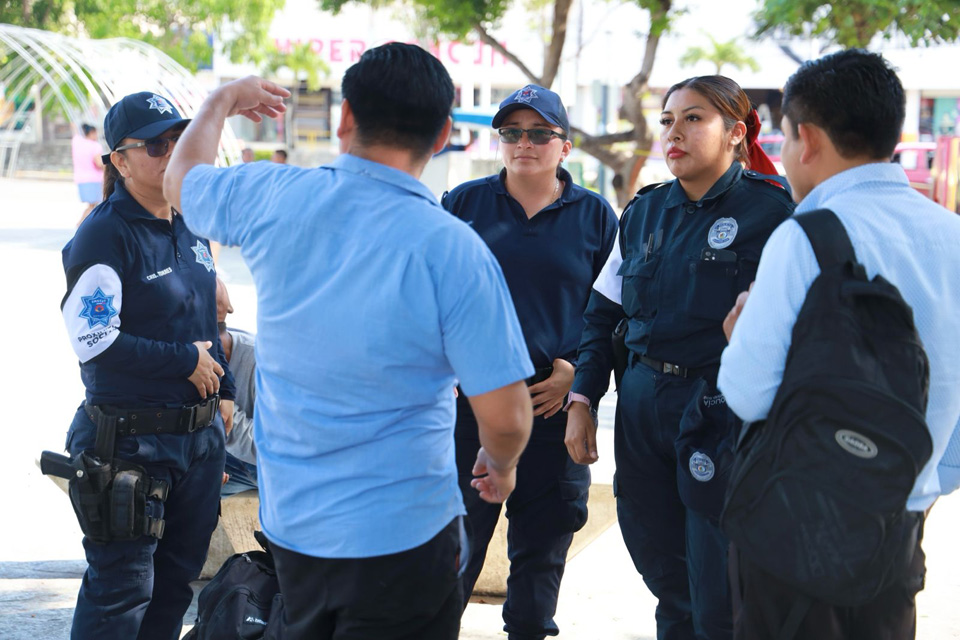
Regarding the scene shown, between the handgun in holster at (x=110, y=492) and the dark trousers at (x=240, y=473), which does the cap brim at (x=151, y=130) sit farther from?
the dark trousers at (x=240, y=473)

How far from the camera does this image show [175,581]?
3.26 metres

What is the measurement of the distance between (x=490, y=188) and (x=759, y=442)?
1.91 m

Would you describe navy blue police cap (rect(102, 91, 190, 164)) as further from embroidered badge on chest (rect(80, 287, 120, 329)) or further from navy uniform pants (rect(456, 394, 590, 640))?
navy uniform pants (rect(456, 394, 590, 640))

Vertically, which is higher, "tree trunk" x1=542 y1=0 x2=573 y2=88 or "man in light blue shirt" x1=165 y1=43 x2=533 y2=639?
"tree trunk" x1=542 y1=0 x2=573 y2=88

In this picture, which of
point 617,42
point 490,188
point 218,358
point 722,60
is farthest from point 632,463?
point 722,60

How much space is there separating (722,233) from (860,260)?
98 cm

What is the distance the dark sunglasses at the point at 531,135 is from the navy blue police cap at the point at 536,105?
0.14ft

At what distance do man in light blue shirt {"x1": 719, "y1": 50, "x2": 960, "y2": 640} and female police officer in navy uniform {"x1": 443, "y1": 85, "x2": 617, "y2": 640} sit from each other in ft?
4.67

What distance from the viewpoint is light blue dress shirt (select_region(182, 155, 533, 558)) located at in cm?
202

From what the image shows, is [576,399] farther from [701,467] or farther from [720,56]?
[720,56]

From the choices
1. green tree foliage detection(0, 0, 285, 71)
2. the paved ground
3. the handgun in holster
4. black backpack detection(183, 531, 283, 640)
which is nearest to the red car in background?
the paved ground

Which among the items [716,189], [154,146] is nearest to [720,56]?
[716,189]

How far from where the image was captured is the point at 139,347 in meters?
2.96

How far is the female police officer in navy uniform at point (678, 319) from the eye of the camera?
9.62 ft
